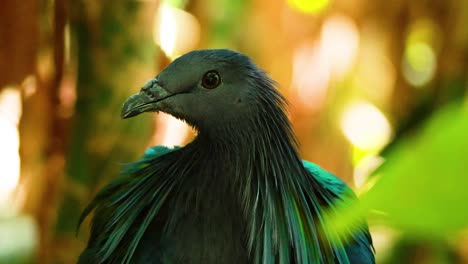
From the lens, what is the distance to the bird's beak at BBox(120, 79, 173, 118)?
48.5 inches

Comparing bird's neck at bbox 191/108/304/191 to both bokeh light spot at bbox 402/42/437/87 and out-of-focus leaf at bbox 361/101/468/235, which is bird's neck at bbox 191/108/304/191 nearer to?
out-of-focus leaf at bbox 361/101/468/235

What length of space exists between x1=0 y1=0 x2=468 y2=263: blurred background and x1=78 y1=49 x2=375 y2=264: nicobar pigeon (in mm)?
216

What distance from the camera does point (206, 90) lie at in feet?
4.24

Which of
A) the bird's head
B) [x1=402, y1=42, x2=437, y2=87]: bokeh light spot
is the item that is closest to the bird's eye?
→ the bird's head

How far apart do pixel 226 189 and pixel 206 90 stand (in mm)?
204

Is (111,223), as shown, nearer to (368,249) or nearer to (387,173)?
(368,249)

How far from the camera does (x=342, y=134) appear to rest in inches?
113

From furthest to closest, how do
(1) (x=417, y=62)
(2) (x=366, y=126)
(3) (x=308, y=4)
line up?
(2) (x=366, y=126), (1) (x=417, y=62), (3) (x=308, y=4)

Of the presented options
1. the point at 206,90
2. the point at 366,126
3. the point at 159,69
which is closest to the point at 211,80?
the point at 206,90

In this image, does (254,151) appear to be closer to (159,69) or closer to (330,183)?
(330,183)

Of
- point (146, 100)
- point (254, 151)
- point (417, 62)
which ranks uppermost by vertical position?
point (417, 62)

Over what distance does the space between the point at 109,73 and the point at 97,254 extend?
0.50 metres

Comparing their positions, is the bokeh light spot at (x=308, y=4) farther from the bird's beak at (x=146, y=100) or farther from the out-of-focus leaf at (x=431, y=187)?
the out-of-focus leaf at (x=431, y=187)

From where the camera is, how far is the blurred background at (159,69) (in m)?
1.72
